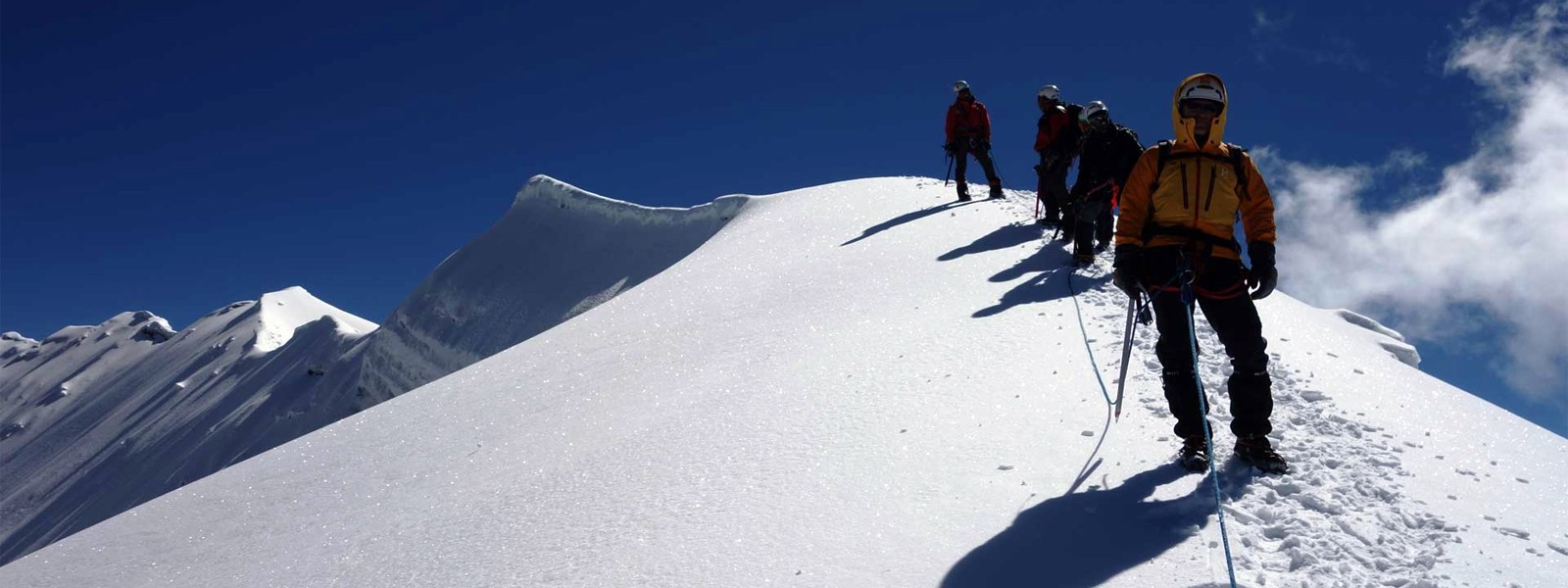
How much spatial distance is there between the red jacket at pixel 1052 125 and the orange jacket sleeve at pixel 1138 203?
22.8ft

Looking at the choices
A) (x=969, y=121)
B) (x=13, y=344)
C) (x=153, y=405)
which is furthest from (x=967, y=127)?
(x=13, y=344)

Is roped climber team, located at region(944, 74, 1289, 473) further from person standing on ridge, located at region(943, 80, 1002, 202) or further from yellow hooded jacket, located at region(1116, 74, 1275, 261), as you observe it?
person standing on ridge, located at region(943, 80, 1002, 202)

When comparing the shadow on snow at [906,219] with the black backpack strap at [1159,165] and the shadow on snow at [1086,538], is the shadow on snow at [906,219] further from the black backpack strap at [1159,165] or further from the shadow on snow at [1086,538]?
the shadow on snow at [1086,538]

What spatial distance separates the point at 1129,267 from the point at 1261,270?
565 mm

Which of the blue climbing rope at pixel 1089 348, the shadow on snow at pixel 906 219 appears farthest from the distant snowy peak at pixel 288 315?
the blue climbing rope at pixel 1089 348

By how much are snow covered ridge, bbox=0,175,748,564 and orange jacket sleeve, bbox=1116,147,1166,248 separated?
19.4 metres

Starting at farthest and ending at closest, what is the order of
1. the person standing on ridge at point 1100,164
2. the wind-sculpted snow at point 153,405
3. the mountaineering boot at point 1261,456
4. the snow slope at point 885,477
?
1. the wind-sculpted snow at point 153,405
2. the person standing on ridge at point 1100,164
3. the mountaineering boot at point 1261,456
4. the snow slope at point 885,477

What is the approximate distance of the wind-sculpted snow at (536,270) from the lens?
1005 inches

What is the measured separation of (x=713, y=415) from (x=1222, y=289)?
3111 mm

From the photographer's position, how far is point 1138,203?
4.37 meters

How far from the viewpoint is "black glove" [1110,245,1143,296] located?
4332 mm

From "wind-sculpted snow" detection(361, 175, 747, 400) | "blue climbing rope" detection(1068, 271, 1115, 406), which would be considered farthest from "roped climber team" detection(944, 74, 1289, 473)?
"wind-sculpted snow" detection(361, 175, 747, 400)

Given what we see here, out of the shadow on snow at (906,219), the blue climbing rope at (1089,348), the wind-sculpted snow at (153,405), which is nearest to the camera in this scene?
the blue climbing rope at (1089,348)

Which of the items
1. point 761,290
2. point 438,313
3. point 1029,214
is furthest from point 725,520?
point 438,313
